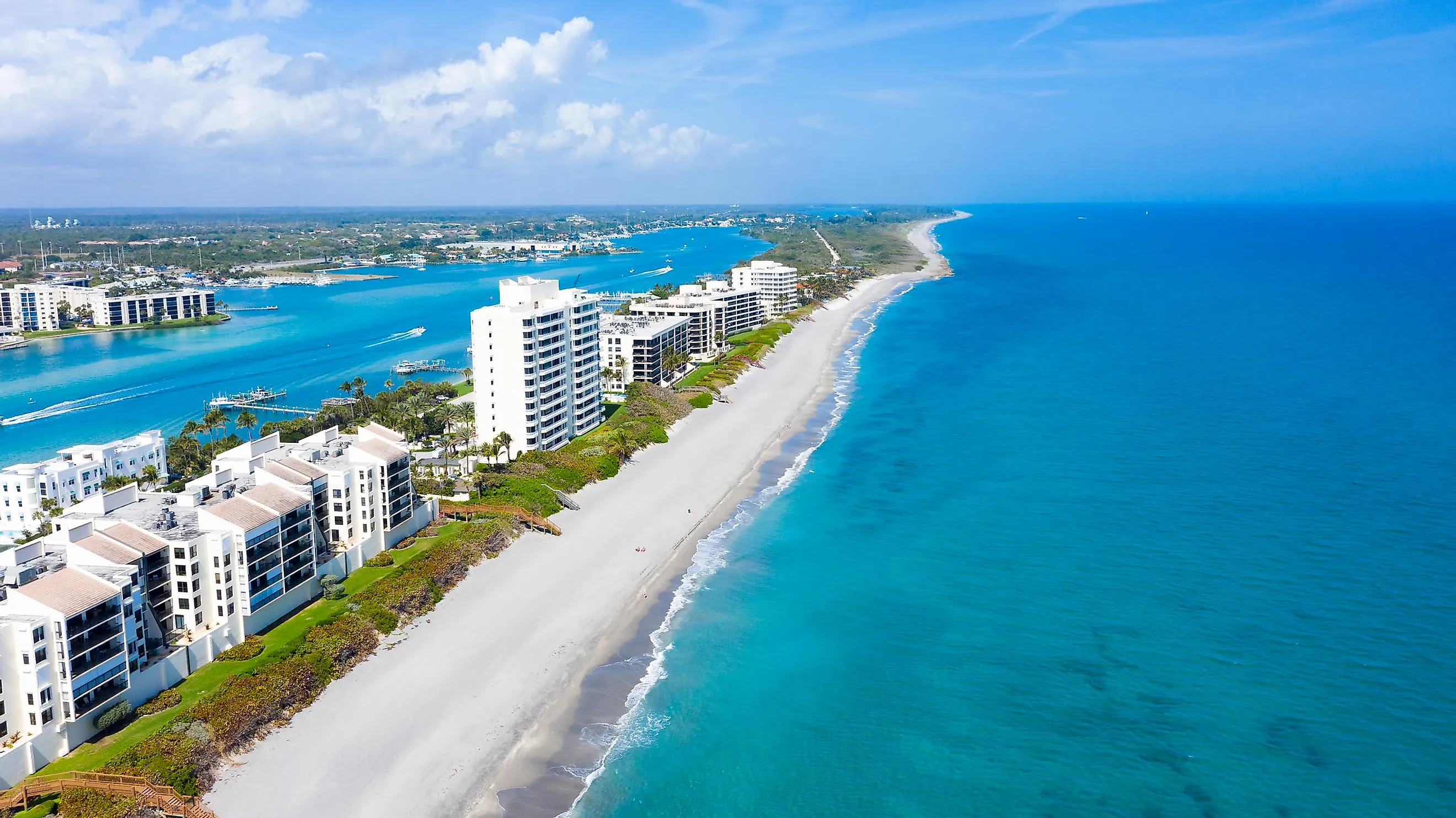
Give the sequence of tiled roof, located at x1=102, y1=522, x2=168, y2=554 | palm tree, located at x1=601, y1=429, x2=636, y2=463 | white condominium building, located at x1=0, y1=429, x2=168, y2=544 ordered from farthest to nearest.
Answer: palm tree, located at x1=601, y1=429, x2=636, y2=463, white condominium building, located at x1=0, y1=429, x2=168, y2=544, tiled roof, located at x1=102, y1=522, x2=168, y2=554

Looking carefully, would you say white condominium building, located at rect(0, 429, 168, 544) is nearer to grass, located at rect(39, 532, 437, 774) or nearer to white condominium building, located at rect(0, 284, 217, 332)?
grass, located at rect(39, 532, 437, 774)

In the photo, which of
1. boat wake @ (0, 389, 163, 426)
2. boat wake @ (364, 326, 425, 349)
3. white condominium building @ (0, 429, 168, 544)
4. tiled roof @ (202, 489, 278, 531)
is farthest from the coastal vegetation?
boat wake @ (364, 326, 425, 349)

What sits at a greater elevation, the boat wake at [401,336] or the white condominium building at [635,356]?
the white condominium building at [635,356]

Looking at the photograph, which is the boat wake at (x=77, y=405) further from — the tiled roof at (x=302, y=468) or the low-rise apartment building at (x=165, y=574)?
the tiled roof at (x=302, y=468)

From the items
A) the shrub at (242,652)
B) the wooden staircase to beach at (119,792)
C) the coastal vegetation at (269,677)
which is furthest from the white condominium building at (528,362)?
the wooden staircase to beach at (119,792)

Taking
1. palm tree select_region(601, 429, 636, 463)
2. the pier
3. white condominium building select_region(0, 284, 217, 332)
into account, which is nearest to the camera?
palm tree select_region(601, 429, 636, 463)
